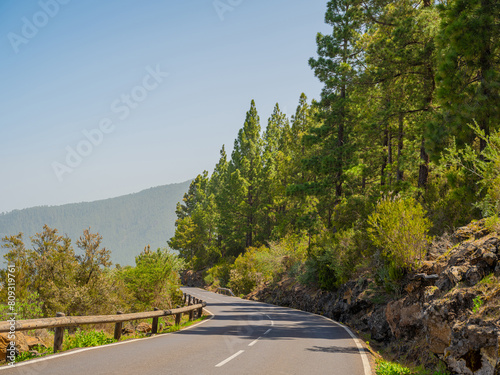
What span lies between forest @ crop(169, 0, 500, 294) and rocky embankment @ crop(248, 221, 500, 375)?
2.63 ft

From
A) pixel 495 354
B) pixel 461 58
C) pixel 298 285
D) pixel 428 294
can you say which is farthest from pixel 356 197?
pixel 495 354

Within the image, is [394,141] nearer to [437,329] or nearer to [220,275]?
[437,329]

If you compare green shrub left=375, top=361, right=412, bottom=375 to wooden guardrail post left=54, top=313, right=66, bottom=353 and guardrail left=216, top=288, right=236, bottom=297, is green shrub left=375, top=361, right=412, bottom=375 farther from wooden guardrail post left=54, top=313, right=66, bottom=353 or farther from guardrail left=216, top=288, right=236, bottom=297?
guardrail left=216, top=288, right=236, bottom=297

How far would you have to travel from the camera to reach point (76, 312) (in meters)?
15.1

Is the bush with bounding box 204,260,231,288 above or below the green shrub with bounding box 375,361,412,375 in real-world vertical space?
below

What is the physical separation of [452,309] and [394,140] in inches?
895

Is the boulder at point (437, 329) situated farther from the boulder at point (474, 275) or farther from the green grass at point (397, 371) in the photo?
the boulder at point (474, 275)

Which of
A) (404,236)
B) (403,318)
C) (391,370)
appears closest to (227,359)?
(391,370)

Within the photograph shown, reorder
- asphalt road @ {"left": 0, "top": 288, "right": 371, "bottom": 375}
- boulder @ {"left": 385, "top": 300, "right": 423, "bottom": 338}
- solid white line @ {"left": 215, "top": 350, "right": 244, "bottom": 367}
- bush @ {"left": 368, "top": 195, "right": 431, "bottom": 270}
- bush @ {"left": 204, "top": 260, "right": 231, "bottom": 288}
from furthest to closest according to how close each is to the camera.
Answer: bush @ {"left": 204, "top": 260, "right": 231, "bottom": 288}, bush @ {"left": 368, "top": 195, "right": 431, "bottom": 270}, boulder @ {"left": 385, "top": 300, "right": 423, "bottom": 338}, solid white line @ {"left": 215, "top": 350, "right": 244, "bottom": 367}, asphalt road @ {"left": 0, "top": 288, "right": 371, "bottom": 375}

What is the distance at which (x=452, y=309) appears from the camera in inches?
318

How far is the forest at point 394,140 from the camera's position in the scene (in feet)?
45.0

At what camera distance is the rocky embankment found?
21.9 feet

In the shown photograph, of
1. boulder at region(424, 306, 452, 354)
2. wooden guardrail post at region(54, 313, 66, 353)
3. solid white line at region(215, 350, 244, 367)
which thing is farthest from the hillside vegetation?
wooden guardrail post at region(54, 313, 66, 353)

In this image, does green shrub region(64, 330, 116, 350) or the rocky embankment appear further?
green shrub region(64, 330, 116, 350)
